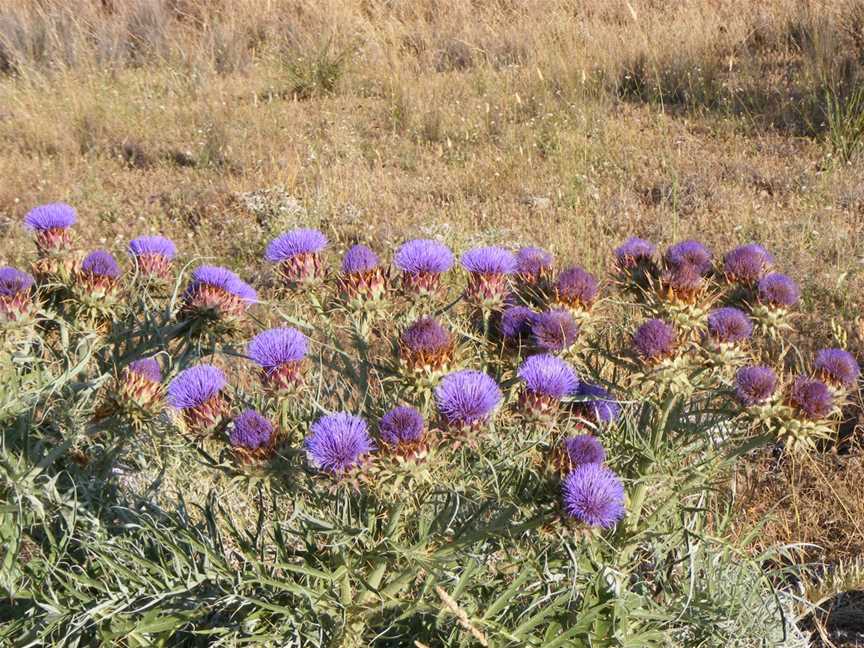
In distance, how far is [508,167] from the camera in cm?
648

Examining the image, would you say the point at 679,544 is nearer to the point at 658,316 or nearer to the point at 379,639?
the point at 658,316

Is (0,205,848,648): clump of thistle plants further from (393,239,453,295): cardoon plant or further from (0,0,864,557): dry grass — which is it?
(0,0,864,557): dry grass

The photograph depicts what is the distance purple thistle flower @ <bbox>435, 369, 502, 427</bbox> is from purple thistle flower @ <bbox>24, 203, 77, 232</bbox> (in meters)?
1.39

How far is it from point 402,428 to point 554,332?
1.58 ft

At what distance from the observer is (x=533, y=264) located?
7.67 feet

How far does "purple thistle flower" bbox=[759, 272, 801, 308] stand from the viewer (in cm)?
224

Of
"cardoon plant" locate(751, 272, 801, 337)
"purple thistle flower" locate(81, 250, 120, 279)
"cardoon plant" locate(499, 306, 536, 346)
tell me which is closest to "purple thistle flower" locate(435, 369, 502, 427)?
"cardoon plant" locate(499, 306, 536, 346)

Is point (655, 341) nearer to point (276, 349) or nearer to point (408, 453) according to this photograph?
point (408, 453)

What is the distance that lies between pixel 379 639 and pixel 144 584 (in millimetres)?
544

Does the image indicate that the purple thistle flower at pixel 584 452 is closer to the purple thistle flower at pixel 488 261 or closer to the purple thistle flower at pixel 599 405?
the purple thistle flower at pixel 599 405

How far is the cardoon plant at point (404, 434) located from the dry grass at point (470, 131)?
1737mm

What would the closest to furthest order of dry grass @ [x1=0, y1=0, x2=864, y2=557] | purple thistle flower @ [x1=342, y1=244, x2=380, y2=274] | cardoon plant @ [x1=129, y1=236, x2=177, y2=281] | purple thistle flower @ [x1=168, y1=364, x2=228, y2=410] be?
1. purple thistle flower @ [x1=168, y1=364, x2=228, y2=410]
2. purple thistle flower @ [x1=342, y1=244, x2=380, y2=274]
3. cardoon plant @ [x1=129, y1=236, x2=177, y2=281]
4. dry grass @ [x1=0, y1=0, x2=864, y2=557]

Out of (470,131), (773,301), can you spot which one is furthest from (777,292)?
(470,131)

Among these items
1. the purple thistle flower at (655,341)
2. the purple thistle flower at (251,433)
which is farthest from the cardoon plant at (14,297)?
the purple thistle flower at (655,341)
